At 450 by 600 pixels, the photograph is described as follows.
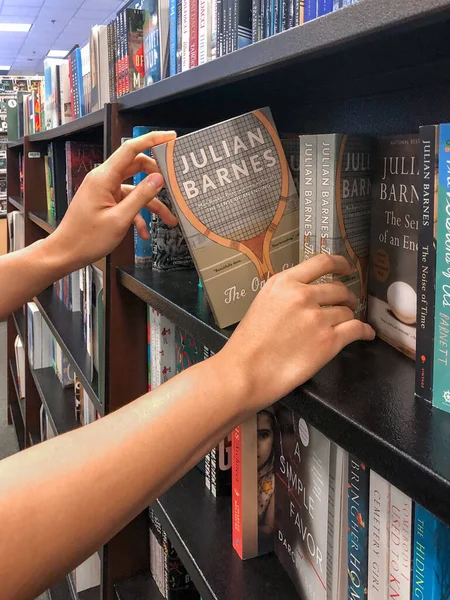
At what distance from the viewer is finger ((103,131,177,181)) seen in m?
0.84

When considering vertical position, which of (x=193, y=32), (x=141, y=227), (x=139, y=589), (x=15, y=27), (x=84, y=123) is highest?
(x=15, y=27)

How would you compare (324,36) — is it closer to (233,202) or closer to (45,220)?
(233,202)

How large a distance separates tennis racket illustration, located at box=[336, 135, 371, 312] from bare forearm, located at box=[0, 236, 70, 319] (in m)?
0.63

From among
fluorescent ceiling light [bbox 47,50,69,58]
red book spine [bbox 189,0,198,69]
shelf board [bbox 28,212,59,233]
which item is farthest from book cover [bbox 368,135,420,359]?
fluorescent ceiling light [bbox 47,50,69,58]

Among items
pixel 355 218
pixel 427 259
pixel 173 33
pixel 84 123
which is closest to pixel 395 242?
pixel 355 218

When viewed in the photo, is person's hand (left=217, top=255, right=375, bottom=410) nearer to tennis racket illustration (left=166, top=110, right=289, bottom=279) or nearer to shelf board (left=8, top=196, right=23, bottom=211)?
tennis racket illustration (left=166, top=110, right=289, bottom=279)

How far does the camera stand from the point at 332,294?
58 centimetres

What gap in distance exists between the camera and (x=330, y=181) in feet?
1.98

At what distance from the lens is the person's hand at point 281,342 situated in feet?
1.78

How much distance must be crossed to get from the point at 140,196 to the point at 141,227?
0.14 metres

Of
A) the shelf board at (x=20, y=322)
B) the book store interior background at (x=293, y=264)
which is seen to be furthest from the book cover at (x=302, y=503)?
the shelf board at (x=20, y=322)

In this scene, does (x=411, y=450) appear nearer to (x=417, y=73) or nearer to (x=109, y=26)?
(x=417, y=73)

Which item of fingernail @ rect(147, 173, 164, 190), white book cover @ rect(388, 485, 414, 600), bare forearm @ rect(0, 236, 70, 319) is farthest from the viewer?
bare forearm @ rect(0, 236, 70, 319)

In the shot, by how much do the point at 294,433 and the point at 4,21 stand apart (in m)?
9.59
